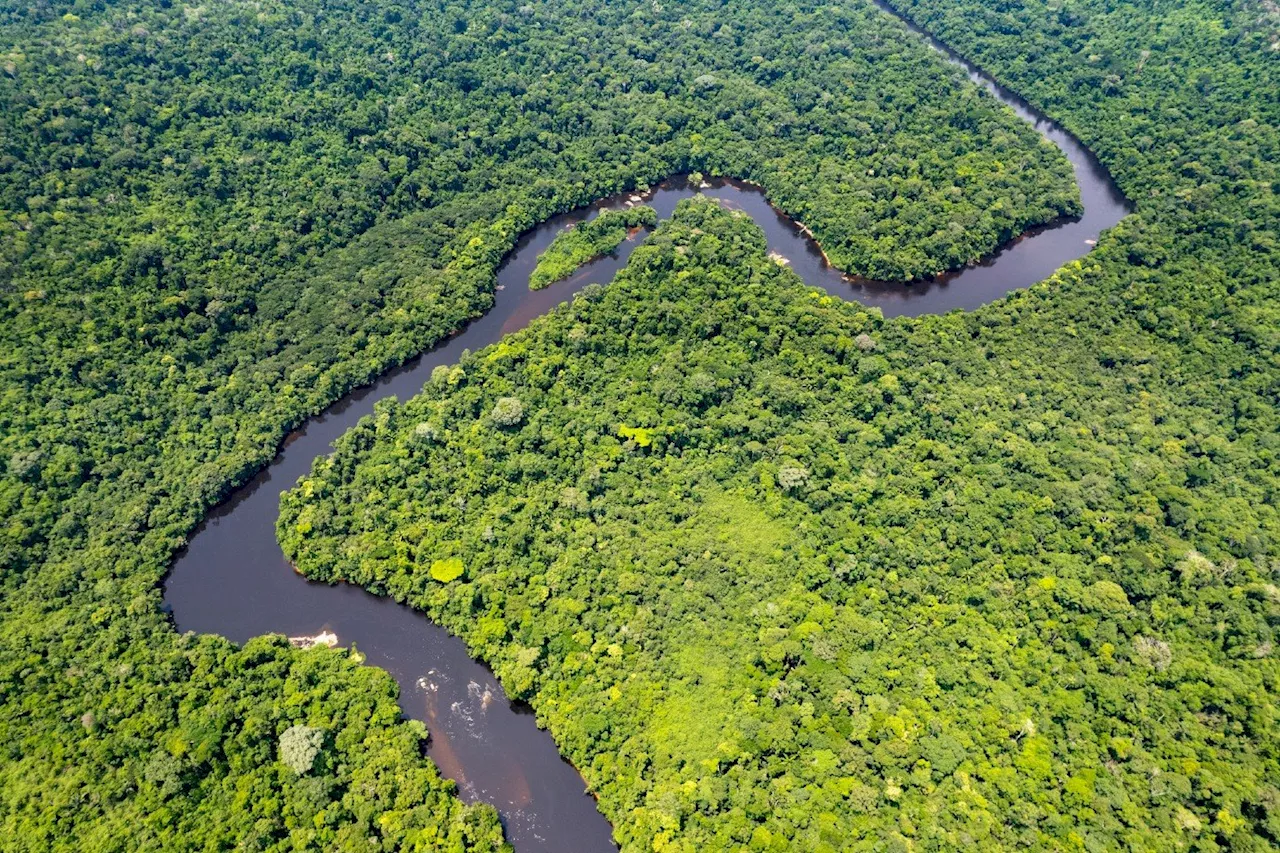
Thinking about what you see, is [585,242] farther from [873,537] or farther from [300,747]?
[300,747]

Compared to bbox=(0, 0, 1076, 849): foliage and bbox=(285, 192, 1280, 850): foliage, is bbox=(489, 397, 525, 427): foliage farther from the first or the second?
bbox=(0, 0, 1076, 849): foliage

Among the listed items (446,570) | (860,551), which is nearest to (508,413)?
(446,570)

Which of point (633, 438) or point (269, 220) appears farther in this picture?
point (269, 220)

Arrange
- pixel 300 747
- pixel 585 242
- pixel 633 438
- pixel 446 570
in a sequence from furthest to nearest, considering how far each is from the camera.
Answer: pixel 585 242, pixel 633 438, pixel 446 570, pixel 300 747

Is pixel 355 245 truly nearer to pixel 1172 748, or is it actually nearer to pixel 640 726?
pixel 640 726

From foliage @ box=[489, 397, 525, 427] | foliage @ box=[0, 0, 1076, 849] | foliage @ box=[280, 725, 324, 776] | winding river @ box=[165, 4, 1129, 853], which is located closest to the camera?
foliage @ box=[280, 725, 324, 776]

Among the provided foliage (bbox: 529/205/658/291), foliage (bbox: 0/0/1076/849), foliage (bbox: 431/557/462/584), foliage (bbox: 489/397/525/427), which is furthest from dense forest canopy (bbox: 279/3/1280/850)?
foliage (bbox: 0/0/1076/849)

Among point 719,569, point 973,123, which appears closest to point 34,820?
point 719,569

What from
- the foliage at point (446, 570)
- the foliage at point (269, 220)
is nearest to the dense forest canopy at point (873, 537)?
the foliage at point (446, 570)
